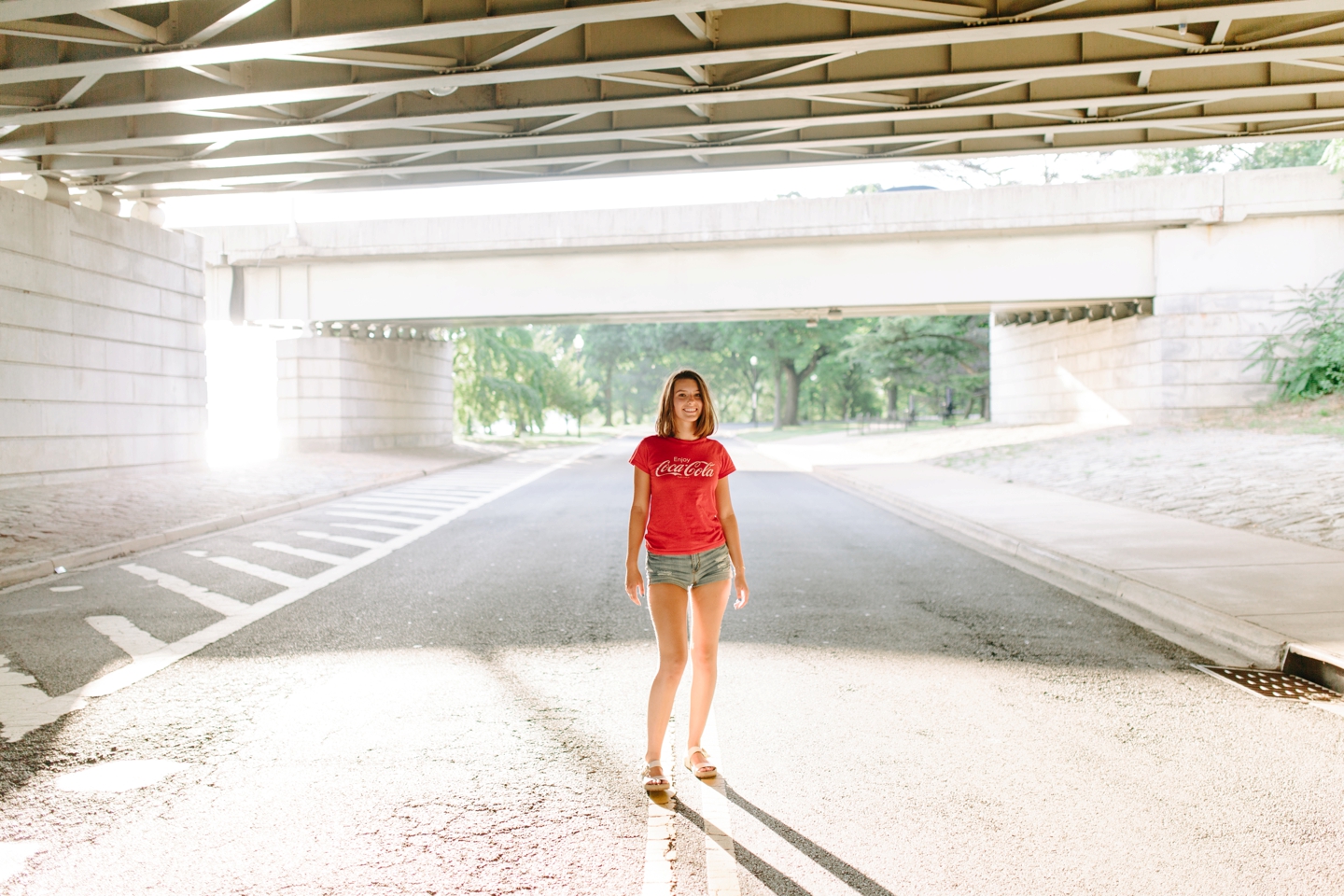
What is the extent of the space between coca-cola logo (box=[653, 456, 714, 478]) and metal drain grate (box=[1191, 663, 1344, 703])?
11.9ft

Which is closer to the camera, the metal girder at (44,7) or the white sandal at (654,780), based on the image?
the white sandal at (654,780)

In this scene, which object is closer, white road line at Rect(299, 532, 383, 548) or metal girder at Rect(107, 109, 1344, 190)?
white road line at Rect(299, 532, 383, 548)

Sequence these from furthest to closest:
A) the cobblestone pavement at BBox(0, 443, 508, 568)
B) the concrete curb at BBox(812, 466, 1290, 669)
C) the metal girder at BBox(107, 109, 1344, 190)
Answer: the metal girder at BBox(107, 109, 1344, 190), the cobblestone pavement at BBox(0, 443, 508, 568), the concrete curb at BBox(812, 466, 1290, 669)

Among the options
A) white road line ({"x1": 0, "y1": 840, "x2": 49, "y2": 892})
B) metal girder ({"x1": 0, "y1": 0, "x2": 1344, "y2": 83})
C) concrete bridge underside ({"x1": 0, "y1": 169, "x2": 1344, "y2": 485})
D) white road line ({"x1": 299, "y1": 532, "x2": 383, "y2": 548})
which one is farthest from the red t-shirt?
concrete bridge underside ({"x1": 0, "y1": 169, "x2": 1344, "y2": 485})

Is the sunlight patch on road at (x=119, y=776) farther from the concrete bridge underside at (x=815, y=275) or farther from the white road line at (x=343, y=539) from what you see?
the concrete bridge underside at (x=815, y=275)

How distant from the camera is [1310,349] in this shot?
24594 millimetres

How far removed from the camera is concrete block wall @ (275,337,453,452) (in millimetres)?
29250

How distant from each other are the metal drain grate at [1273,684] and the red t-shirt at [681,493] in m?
3.56

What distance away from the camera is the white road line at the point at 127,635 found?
20.8ft

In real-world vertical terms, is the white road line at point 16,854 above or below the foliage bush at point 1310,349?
below

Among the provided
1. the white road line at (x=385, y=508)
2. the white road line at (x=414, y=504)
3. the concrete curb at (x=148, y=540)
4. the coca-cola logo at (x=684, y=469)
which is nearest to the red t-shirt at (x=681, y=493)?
the coca-cola logo at (x=684, y=469)

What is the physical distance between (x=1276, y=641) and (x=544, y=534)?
340 inches

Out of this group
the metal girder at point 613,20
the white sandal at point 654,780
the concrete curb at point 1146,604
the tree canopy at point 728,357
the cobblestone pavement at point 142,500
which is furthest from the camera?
the tree canopy at point 728,357

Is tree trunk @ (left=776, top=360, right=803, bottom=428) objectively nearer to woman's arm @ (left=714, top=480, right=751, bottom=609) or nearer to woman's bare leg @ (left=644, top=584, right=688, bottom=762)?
woman's arm @ (left=714, top=480, right=751, bottom=609)
